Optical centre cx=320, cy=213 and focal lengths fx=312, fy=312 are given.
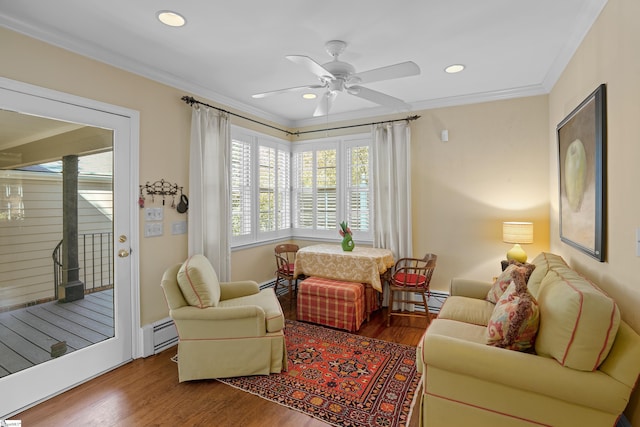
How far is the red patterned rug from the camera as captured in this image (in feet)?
7.18

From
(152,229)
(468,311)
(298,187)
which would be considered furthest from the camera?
(298,187)

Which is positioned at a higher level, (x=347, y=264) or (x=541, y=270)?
(x=541, y=270)

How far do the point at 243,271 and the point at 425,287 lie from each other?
2381mm

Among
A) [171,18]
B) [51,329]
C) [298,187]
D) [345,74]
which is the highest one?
[171,18]

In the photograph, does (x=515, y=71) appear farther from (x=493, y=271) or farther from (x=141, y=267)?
(x=141, y=267)

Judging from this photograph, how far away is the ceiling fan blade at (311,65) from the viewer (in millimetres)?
2069

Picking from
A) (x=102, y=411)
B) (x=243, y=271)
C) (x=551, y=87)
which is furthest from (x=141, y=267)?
(x=551, y=87)

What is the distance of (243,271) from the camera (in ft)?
14.1

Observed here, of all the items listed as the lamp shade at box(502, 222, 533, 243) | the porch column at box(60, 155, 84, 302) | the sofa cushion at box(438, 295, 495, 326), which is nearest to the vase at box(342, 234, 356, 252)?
the sofa cushion at box(438, 295, 495, 326)

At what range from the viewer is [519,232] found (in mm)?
3379

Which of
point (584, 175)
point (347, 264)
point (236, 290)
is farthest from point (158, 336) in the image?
point (584, 175)

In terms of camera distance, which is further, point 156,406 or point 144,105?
point 144,105

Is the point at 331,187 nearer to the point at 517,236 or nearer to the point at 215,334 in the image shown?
the point at 517,236

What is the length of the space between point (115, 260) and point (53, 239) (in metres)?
0.48
